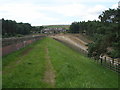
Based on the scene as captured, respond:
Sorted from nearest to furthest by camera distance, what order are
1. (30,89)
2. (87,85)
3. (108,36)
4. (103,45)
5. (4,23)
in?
(30,89)
(87,85)
(108,36)
(103,45)
(4,23)

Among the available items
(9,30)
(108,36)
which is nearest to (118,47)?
(108,36)

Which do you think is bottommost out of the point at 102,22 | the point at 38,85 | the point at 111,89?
the point at 111,89

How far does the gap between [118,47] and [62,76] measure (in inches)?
293

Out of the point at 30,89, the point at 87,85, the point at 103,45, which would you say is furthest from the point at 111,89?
the point at 103,45

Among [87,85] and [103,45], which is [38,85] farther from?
[103,45]

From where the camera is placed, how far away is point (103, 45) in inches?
946

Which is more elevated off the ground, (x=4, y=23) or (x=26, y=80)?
(x=4, y=23)

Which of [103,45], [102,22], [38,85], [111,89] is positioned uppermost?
[102,22]

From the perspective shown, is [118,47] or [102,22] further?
[102,22]

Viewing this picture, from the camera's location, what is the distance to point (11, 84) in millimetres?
12320

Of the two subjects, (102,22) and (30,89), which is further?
(102,22)

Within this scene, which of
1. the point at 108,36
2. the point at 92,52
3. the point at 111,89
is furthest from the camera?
the point at 92,52

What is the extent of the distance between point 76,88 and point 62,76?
3072 mm

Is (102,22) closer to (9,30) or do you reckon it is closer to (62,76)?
(62,76)
